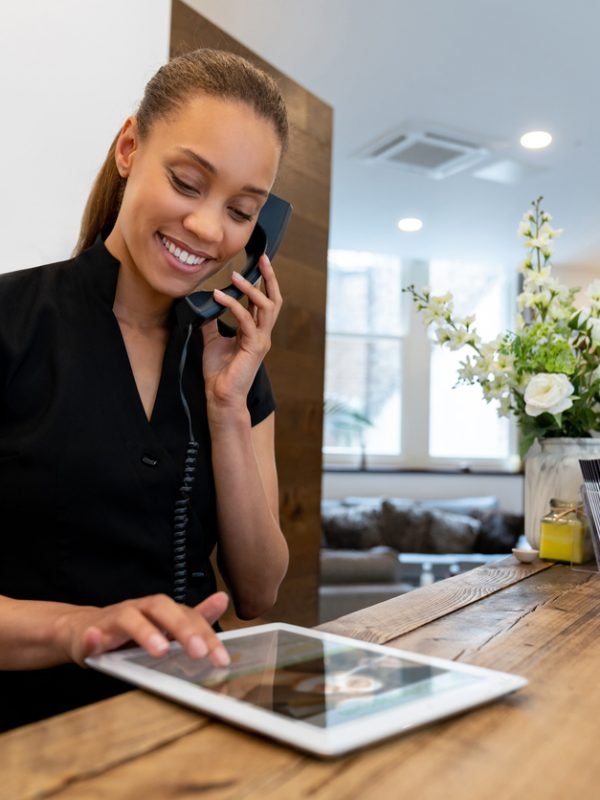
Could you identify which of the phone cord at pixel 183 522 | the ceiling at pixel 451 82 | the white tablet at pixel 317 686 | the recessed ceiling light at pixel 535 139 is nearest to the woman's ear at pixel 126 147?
the phone cord at pixel 183 522

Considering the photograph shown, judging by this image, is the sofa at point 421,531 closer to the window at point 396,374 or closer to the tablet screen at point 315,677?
the window at point 396,374

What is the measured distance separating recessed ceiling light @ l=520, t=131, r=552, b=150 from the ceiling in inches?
1.7

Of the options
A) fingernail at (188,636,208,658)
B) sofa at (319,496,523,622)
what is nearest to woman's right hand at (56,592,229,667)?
fingernail at (188,636,208,658)

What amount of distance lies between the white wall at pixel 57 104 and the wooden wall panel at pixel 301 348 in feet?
2.00

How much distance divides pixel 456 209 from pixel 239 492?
4660mm

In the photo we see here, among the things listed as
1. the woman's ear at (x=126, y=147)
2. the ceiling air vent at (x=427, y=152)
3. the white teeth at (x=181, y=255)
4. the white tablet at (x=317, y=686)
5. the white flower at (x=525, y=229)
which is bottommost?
the white tablet at (x=317, y=686)

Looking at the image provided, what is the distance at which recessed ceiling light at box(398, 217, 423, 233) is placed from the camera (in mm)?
5777

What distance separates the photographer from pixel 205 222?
1044mm

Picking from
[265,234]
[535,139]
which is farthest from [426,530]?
[265,234]

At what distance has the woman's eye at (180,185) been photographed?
104 centimetres

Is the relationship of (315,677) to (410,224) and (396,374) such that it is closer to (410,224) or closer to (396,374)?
(410,224)

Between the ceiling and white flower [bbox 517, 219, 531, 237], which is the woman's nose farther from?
the ceiling

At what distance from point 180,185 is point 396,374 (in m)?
6.49

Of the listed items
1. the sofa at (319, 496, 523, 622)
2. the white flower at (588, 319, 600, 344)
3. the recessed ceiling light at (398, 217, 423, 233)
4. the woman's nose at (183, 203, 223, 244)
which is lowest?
the sofa at (319, 496, 523, 622)
